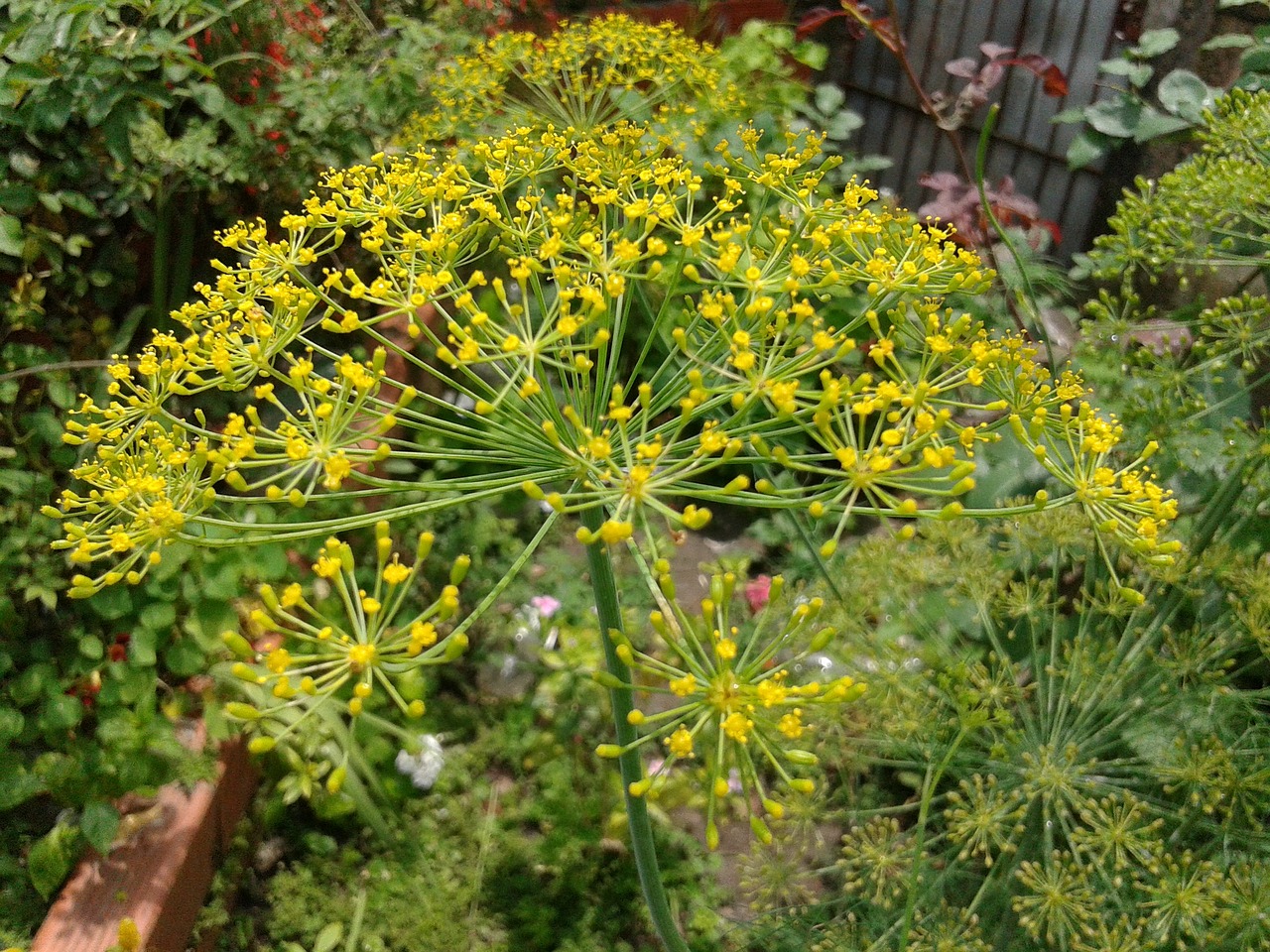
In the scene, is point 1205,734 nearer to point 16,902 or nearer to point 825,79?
point 16,902

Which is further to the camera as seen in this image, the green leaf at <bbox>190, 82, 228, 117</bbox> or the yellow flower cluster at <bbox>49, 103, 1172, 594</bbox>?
the green leaf at <bbox>190, 82, 228, 117</bbox>

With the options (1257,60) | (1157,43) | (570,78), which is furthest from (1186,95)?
(570,78)

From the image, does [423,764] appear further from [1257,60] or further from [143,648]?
[1257,60]

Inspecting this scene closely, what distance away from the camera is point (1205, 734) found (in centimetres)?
211

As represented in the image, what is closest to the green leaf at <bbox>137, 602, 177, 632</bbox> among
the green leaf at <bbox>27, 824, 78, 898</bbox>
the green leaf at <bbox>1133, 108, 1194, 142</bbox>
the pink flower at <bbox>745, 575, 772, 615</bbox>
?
the green leaf at <bbox>27, 824, 78, 898</bbox>

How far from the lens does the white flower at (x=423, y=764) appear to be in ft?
9.71

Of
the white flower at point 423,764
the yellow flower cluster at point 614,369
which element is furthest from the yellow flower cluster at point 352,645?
the white flower at point 423,764

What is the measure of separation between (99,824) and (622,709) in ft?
5.34

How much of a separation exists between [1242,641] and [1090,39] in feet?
12.7

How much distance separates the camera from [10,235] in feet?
7.60

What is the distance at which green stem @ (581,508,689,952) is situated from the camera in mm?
1312

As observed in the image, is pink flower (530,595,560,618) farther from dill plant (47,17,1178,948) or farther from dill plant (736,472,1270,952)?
dill plant (47,17,1178,948)

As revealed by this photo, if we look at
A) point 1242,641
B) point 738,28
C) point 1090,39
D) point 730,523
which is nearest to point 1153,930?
point 1242,641

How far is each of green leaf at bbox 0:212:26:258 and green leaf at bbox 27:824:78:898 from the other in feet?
4.62
